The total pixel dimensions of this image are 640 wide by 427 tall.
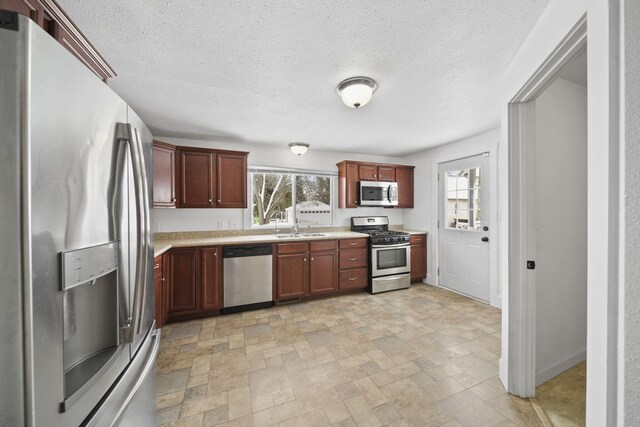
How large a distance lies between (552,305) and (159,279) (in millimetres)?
3409

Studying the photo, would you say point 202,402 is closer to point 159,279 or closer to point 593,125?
point 159,279

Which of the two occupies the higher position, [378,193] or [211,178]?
[211,178]

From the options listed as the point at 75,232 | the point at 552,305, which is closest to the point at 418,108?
the point at 552,305

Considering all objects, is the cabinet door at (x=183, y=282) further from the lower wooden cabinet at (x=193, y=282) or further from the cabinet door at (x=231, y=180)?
the cabinet door at (x=231, y=180)

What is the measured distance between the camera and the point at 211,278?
3010 millimetres

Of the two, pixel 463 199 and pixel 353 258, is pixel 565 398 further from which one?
pixel 463 199

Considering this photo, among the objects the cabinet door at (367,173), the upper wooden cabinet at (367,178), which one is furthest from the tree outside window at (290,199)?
the cabinet door at (367,173)

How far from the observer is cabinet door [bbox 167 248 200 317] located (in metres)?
2.85

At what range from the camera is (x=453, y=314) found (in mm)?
3014

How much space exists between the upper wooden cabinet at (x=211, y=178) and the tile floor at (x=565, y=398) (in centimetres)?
344

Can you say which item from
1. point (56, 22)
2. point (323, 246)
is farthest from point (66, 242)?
point (323, 246)

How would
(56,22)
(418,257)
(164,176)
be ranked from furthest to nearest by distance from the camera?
(418,257) < (164,176) < (56,22)

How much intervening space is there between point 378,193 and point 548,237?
262cm

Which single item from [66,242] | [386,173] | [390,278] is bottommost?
[390,278]
